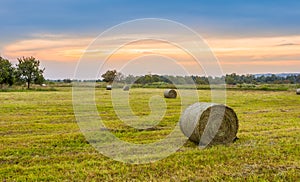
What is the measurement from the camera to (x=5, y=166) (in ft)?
27.0

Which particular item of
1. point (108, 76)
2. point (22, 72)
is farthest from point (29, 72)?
point (108, 76)

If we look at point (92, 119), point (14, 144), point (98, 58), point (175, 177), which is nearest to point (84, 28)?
point (92, 119)

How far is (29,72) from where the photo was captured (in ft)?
239

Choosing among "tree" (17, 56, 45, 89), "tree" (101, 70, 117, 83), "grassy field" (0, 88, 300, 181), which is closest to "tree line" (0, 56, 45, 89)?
"tree" (17, 56, 45, 89)

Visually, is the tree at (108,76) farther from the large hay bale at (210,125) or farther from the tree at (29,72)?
the large hay bale at (210,125)

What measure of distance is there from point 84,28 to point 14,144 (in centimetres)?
Answer: 1179

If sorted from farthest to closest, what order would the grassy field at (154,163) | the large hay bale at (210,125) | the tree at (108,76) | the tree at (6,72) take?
the tree at (108,76), the tree at (6,72), the large hay bale at (210,125), the grassy field at (154,163)

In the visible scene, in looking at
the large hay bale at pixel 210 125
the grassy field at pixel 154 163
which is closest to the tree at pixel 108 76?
the grassy field at pixel 154 163

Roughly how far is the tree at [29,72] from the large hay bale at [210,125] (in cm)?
6594

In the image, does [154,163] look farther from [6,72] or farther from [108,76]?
[108,76]

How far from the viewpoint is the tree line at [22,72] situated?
67.2m

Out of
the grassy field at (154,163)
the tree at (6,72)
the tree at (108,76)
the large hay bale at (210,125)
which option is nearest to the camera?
the grassy field at (154,163)

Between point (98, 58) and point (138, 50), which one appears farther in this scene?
point (138, 50)

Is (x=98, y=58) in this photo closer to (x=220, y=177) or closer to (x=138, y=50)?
(x=138, y=50)
